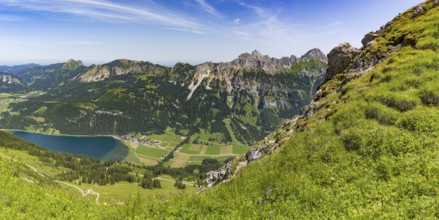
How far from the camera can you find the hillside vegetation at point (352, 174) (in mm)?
13297

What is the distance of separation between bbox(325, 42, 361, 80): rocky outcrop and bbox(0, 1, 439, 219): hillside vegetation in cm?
4042

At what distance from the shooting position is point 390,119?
20531 millimetres

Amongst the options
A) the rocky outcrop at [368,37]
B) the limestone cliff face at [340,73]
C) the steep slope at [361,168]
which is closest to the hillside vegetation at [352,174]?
the steep slope at [361,168]

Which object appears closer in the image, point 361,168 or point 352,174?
point 352,174

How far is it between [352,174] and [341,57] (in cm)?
5545

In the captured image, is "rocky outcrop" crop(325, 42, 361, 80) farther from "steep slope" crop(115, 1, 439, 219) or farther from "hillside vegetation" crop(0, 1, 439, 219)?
"hillside vegetation" crop(0, 1, 439, 219)

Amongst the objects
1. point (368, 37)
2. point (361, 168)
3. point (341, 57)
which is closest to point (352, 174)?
point (361, 168)

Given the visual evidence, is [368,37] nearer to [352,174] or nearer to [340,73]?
[340,73]

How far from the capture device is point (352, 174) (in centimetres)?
1648

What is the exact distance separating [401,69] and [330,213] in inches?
778

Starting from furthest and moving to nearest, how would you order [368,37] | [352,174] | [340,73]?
[368,37]
[340,73]
[352,174]

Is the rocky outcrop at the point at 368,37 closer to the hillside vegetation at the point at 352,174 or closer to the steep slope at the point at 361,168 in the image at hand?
the steep slope at the point at 361,168

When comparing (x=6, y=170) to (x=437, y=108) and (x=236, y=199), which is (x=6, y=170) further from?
(x=437, y=108)

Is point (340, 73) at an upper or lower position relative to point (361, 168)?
upper
